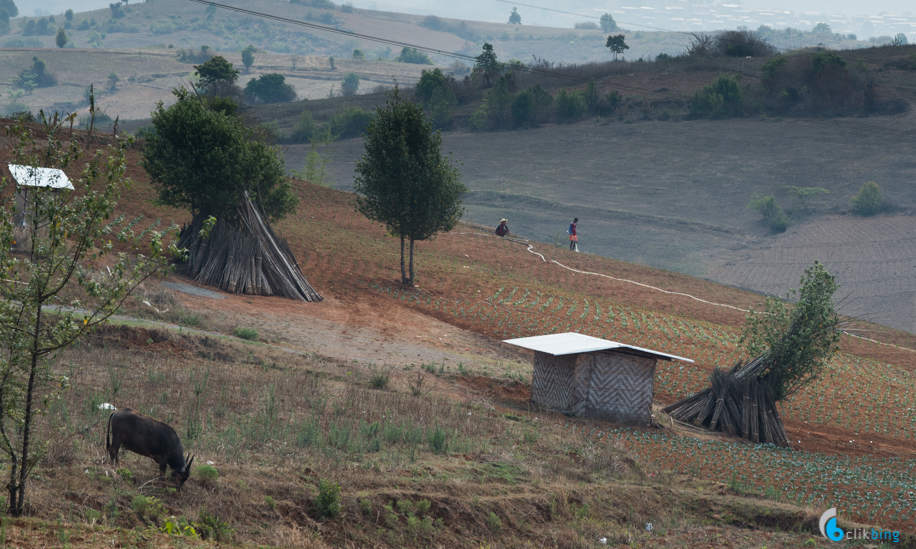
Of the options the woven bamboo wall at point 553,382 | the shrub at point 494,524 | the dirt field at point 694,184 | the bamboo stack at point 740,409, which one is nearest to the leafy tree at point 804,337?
the bamboo stack at point 740,409

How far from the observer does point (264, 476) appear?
8406 millimetres

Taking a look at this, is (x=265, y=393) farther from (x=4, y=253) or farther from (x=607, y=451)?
(x=4, y=253)

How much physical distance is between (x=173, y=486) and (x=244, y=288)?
51.7 ft

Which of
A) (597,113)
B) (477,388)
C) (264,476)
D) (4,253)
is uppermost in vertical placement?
(597,113)

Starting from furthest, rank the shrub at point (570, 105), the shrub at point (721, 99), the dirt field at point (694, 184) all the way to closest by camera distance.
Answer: the shrub at point (570, 105)
the shrub at point (721, 99)
the dirt field at point (694, 184)

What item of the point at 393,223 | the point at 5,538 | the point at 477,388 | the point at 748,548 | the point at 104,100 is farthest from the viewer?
the point at 104,100

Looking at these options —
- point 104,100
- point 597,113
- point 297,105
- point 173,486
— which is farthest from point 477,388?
point 104,100

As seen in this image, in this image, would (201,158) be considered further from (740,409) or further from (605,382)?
(740,409)

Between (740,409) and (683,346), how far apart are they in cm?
830

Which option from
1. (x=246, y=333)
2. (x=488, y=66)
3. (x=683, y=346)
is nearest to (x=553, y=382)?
(x=246, y=333)

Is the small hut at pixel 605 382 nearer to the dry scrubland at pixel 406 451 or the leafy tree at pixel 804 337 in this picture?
the dry scrubland at pixel 406 451

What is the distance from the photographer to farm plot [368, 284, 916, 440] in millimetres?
19141

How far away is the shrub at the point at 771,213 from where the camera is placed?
2256 inches

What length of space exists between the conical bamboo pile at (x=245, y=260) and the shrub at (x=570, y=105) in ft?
193
